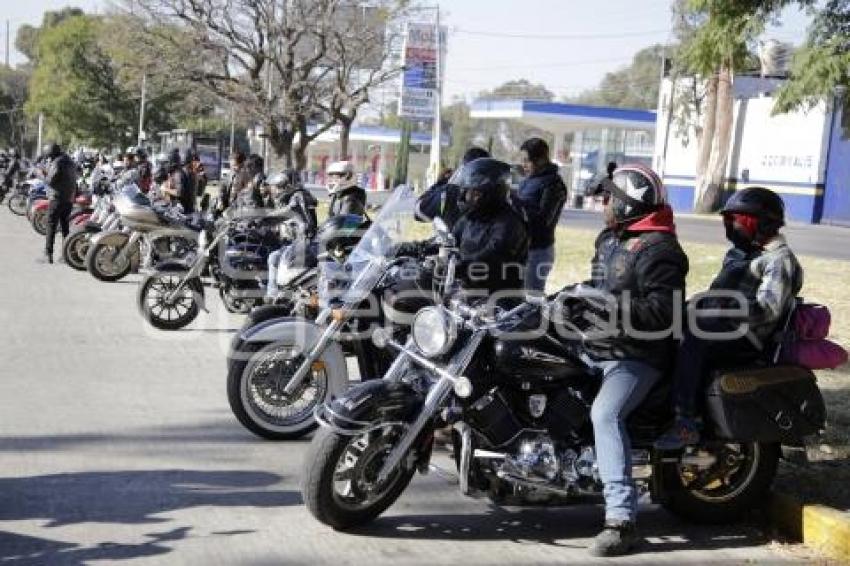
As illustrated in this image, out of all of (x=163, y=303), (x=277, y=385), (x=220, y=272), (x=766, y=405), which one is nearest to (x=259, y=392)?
(x=277, y=385)

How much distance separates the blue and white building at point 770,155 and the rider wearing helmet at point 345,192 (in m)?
30.3

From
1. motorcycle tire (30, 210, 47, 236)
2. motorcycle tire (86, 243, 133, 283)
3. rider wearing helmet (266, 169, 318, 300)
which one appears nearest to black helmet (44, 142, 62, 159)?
motorcycle tire (86, 243, 133, 283)

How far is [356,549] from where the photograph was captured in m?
4.98

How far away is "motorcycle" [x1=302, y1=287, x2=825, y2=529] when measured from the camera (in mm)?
5023

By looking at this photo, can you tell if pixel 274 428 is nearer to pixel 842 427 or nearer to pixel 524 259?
pixel 524 259

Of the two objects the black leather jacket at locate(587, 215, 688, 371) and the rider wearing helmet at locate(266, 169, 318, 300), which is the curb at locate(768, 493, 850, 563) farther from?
the rider wearing helmet at locate(266, 169, 318, 300)

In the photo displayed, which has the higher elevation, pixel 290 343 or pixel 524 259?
pixel 524 259

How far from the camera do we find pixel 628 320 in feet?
16.4

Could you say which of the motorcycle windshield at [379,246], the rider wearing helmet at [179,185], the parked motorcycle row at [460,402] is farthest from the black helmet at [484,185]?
the rider wearing helmet at [179,185]

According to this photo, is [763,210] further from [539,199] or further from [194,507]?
[194,507]

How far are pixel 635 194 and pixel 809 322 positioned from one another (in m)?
1.19

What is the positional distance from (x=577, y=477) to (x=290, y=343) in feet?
7.47

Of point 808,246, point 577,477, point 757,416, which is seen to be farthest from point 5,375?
point 808,246

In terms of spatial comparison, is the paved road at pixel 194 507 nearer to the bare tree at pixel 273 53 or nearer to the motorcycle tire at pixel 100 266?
the motorcycle tire at pixel 100 266
